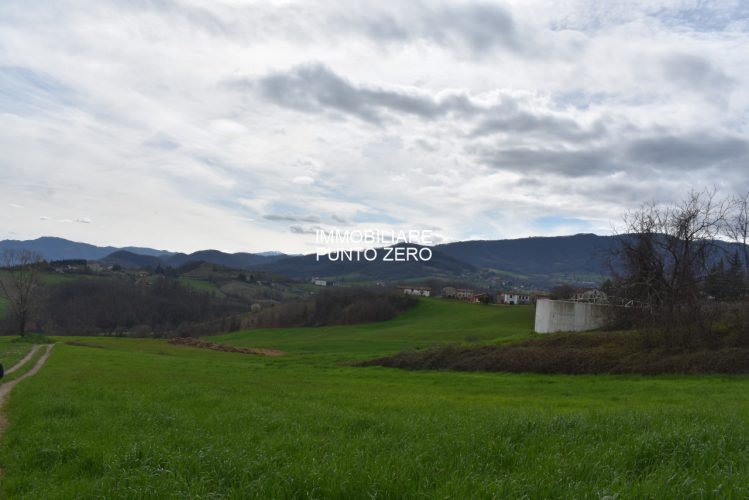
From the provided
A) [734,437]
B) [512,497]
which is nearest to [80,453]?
[512,497]

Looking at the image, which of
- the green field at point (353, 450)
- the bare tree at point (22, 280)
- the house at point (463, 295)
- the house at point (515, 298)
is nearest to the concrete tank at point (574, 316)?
the green field at point (353, 450)

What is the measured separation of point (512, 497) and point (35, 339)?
70960 millimetres

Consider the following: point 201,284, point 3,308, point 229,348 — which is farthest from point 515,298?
point 3,308

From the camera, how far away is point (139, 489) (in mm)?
6969

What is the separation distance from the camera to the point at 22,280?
250 feet

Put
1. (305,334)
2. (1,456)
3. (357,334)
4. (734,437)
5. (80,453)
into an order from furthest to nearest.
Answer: (305,334) → (357,334) → (1,456) → (80,453) → (734,437)

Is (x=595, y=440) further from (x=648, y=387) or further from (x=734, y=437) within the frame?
(x=648, y=387)

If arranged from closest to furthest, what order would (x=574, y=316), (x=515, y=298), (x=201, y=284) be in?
(x=574, y=316)
(x=515, y=298)
(x=201, y=284)

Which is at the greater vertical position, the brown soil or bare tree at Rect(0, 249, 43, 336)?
Result: bare tree at Rect(0, 249, 43, 336)

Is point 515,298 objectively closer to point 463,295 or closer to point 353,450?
point 463,295

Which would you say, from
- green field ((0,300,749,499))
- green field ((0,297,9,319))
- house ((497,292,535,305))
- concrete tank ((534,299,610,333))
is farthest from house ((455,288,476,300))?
green field ((0,300,749,499))

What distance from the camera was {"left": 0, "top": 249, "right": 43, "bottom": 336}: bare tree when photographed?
2886 inches

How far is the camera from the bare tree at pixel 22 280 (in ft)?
241

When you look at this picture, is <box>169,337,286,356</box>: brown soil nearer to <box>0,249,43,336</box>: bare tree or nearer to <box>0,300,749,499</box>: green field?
<box>0,249,43,336</box>: bare tree
